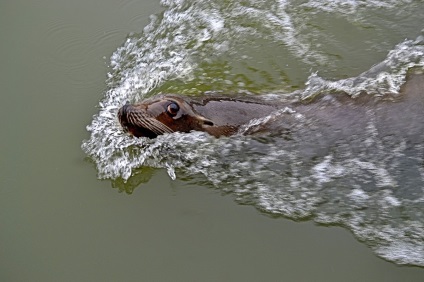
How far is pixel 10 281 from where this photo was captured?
417 cm

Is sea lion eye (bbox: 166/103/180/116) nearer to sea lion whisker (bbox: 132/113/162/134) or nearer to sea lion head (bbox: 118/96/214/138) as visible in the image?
sea lion head (bbox: 118/96/214/138)

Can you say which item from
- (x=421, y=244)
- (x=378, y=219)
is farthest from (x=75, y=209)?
(x=421, y=244)

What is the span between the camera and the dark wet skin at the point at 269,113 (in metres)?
4.27

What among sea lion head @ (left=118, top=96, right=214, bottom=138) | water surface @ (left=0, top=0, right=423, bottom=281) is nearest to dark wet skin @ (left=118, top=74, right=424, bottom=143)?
sea lion head @ (left=118, top=96, right=214, bottom=138)

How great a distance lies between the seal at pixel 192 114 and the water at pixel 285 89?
97mm

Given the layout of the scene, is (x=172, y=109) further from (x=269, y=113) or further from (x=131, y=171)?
(x=269, y=113)

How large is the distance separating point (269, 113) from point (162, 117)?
0.80 metres

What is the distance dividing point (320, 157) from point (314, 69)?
966 mm

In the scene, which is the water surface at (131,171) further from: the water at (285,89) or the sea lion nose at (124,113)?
the sea lion nose at (124,113)

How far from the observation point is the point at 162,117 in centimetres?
443

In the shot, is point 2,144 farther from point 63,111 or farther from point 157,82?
point 157,82

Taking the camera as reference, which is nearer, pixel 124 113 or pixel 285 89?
pixel 124 113

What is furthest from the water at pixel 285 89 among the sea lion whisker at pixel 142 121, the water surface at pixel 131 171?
the sea lion whisker at pixel 142 121

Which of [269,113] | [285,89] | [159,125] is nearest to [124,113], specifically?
[159,125]
